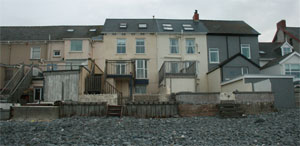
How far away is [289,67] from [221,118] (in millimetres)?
12901

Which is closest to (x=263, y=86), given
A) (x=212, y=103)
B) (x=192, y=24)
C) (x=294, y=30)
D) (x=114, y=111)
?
(x=212, y=103)

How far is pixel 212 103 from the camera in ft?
43.6

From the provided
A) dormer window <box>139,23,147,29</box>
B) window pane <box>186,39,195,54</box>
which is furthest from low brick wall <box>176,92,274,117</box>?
dormer window <box>139,23,147,29</box>

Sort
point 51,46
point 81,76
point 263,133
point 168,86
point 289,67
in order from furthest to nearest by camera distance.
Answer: point 51,46 → point 289,67 → point 168,86 → point 81,76 → point 263,133

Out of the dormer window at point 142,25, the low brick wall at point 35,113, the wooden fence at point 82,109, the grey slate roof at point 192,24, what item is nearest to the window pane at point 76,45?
the grey slate roof at point 192,24

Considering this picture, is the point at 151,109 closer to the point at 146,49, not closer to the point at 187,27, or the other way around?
the point at 146,49

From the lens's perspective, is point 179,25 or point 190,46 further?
point 179,25

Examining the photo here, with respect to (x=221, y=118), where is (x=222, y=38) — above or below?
above

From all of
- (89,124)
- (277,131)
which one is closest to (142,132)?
(89,124)

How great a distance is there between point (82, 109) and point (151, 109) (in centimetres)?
376

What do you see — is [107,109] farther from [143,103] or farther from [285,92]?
[285,92]

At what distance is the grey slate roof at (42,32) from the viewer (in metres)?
24.2

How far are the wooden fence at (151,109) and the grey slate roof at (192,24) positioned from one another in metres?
12.4

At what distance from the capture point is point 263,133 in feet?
30.5
